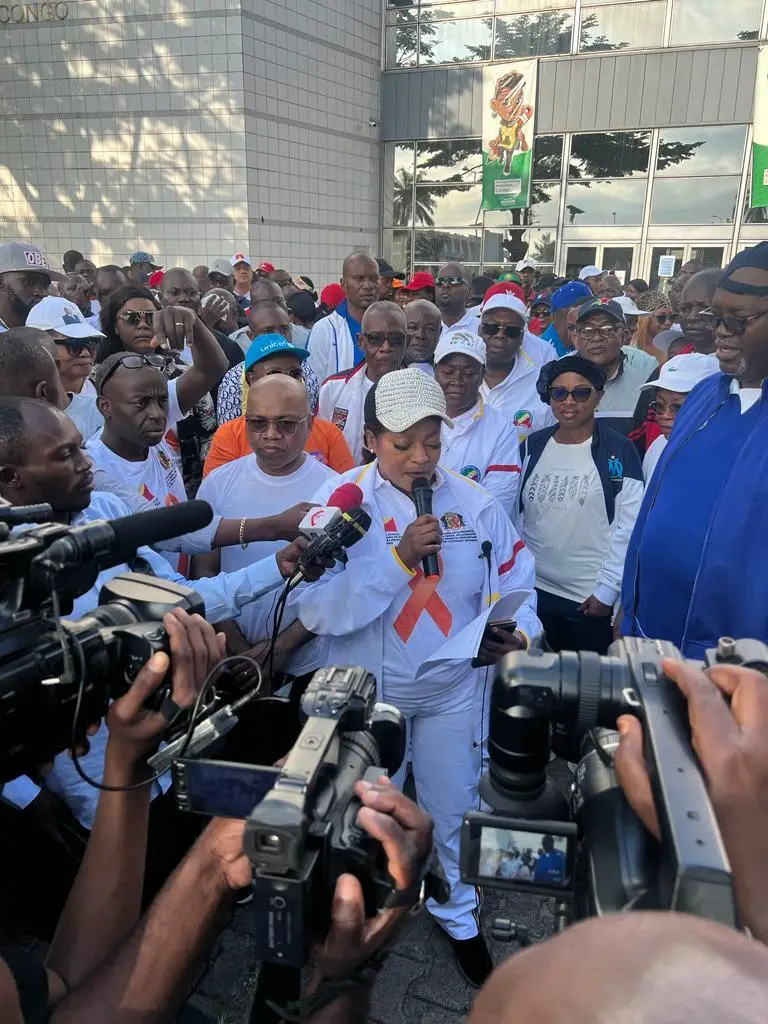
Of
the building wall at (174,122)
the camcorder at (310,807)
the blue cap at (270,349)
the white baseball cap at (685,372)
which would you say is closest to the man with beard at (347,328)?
the blue cap at (270,349)

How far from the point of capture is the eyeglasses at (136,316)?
459 centimetres

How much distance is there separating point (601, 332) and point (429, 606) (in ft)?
10.5

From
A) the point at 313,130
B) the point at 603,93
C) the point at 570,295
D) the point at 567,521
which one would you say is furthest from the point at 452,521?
the point at 603,93

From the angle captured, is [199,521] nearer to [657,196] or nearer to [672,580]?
[672,580]

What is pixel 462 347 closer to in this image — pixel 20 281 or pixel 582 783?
pixel 582 783

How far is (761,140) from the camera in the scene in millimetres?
13867

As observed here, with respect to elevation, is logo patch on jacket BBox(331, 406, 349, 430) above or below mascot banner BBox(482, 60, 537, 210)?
below

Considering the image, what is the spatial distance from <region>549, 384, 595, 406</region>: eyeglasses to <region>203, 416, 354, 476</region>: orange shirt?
46.1 inches

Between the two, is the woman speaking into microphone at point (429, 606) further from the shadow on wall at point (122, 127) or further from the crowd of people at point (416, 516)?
the shadow on wall at point (122, 127)

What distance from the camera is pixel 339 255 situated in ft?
56.2

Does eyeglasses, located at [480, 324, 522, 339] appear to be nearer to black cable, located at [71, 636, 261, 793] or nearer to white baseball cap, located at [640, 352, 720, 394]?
white baseball cap, located at [640, 352, 720, 394]

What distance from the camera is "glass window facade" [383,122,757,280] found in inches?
614

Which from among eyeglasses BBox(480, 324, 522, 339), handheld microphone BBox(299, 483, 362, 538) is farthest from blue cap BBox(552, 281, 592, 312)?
handheld microphone BBox(299, 483, 362, 538)

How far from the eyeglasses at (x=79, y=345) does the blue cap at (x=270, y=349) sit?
3.52 feet
